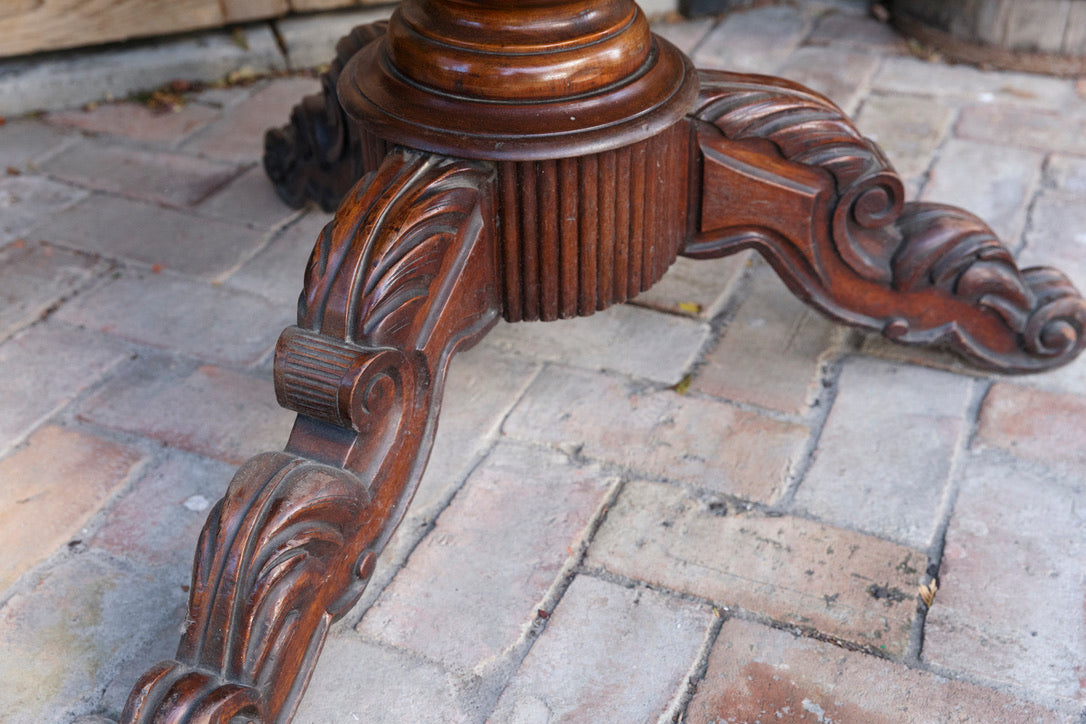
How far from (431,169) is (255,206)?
37.2 inches

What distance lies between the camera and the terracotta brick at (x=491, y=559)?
1194 millimetres

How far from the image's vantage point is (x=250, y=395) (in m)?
1.55

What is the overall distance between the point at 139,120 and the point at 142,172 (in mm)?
262

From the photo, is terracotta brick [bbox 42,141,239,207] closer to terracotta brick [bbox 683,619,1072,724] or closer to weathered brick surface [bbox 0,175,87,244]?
weathered brick surface [bbox 0,175,87,244]

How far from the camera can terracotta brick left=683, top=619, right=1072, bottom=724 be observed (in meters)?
1.10

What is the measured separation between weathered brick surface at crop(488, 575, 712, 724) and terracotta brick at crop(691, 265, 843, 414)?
0.42 m

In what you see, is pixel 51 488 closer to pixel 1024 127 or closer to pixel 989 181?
pixel 989 181

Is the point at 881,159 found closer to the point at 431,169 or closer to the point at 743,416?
the point at 743,416

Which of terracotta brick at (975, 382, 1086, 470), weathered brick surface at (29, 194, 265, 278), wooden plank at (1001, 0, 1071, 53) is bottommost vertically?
terracotta brick at (975, 382, 1086, 470)

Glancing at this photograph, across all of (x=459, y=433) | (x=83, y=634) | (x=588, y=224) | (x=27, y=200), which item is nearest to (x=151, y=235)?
(x=27, y=200)

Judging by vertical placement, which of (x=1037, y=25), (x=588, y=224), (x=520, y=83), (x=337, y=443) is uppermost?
(x=520, y=83)

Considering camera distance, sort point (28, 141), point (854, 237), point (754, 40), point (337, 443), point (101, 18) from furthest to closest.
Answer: point (754, 40) → point (101, 18) → point (28, 141) → point (854, 237) → point (337, 443)

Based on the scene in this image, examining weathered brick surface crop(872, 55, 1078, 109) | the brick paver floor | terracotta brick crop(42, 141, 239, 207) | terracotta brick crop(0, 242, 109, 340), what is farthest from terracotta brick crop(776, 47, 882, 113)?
terracotta brick crop(0, 242, 109, 340)

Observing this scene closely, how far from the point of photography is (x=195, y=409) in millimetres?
1526
